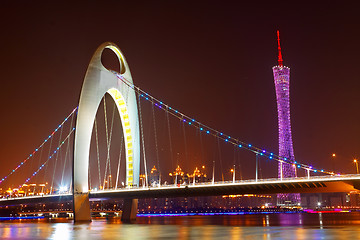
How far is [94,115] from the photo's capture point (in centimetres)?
5253

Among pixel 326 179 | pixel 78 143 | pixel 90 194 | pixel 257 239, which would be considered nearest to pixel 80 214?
pixel 90 194

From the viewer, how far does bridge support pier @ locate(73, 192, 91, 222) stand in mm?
49938

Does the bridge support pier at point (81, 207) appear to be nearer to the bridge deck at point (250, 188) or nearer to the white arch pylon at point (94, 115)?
the white arch pylon at point (94, 115)

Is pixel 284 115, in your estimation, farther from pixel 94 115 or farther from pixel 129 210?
pixel 94 115

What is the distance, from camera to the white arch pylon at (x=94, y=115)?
50.6 meters

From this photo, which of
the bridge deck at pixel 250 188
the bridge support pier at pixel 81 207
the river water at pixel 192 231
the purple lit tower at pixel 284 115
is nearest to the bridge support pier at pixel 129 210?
the bridge deck at pixel 250 188

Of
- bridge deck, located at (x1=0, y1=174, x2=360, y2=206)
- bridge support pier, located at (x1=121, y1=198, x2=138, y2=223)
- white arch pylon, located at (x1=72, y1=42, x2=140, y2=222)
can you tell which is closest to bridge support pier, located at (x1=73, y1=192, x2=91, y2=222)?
white arch pylon, located at (x1=72, y1=42, x2=140, y2=222)

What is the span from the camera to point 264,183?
4347 cm

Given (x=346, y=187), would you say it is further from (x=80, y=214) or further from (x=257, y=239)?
(x=80, y=214)

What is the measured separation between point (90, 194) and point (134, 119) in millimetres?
11826

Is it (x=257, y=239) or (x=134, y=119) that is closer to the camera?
(x=257, y=239)

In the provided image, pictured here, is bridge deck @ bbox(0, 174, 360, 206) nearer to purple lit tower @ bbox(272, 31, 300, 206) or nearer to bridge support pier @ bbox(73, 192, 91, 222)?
bridge support pier @ bbox(73, 192, 91, 222)

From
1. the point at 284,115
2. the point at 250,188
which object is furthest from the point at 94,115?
the point at 284,115

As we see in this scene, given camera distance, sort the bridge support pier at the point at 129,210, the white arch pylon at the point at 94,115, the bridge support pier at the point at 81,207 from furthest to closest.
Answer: the bridge support pier at the point at 129,210
the white arch pylon at the point at 94,115
the bridge support pier at the point at 81,207
